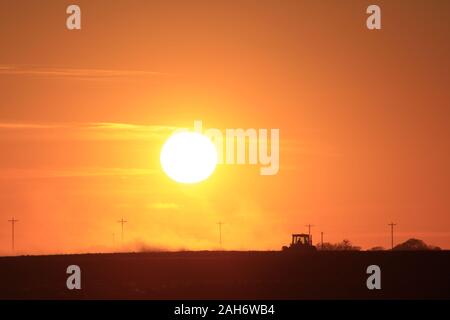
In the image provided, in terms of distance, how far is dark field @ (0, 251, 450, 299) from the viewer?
360 ft

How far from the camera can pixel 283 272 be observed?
136 metres

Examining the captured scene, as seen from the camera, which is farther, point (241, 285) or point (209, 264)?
point (209, 264)

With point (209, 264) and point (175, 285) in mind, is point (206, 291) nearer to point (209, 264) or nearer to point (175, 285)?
point (175, 285)

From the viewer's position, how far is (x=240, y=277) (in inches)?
5212

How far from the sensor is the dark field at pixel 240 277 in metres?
110
